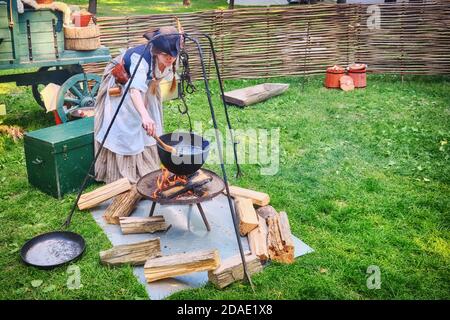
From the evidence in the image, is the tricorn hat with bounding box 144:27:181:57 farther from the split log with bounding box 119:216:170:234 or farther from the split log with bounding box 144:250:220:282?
the split log with bounding box 144:250:220:282

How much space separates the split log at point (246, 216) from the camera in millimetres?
4789

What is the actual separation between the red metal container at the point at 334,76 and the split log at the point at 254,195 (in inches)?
208

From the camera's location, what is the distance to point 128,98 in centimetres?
548

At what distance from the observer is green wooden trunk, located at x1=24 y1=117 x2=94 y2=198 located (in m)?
5.46

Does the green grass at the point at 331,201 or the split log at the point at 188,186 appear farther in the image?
the split log at the point at 188,186

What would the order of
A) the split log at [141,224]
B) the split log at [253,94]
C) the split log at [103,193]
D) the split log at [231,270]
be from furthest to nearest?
the split log at [253,94] → the split log at [103,193] → the split log at [141,224] → the split log at [231,270]

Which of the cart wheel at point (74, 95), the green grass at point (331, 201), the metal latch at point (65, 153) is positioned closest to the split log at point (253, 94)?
the green grass at point (331, 201)

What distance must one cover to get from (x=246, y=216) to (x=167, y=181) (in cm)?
84

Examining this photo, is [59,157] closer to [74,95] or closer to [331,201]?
[74,95]

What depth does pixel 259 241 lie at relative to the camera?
181 inches

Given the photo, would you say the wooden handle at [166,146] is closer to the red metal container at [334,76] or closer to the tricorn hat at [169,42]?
the tricorn hat at [169,42]

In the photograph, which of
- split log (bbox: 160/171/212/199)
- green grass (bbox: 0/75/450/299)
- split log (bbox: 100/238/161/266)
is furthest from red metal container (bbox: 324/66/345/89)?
split log (bbox: 100/238/161/266)

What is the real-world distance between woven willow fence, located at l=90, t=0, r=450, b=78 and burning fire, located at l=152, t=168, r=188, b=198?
5.47 meters
